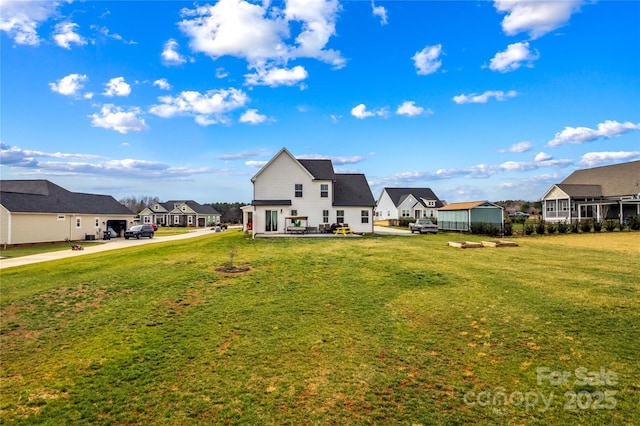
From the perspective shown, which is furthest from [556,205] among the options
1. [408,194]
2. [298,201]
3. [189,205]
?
[189,205]

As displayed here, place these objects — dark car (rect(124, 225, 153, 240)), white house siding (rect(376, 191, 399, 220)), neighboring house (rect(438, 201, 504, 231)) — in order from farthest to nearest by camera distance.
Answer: white house siding (rect(376, 191, 399, 220)) < dark car (rect(124, 225, 153, 240)) < neighboring house (rect(438, 201, 504, 231))

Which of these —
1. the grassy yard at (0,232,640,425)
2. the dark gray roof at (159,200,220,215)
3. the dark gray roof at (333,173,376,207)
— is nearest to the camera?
the grassy yard at (0,232,640,425)

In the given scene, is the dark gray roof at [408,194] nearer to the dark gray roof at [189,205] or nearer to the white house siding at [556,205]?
the white house siding at [556,205]

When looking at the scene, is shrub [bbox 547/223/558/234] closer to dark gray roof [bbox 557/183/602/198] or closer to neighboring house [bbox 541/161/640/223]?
neighboring house [bbox 541/161/640/223]

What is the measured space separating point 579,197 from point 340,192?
31.7m

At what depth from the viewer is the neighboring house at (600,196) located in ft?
143

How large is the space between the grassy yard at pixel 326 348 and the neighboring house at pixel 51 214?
25.7 m

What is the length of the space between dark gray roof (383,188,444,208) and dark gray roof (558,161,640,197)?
27448 mm

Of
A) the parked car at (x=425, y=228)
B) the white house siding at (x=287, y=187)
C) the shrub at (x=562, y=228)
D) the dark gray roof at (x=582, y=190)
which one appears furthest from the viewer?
the dark gray roof at (x=582, y=190)

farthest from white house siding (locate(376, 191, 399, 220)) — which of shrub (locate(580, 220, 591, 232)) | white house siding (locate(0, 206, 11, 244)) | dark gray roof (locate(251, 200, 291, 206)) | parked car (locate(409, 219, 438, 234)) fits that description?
white house siding (locate(0, 206, 11, 244))

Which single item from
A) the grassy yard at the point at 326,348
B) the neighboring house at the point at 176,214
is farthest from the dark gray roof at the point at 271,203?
the neighboring house at the point at 176,214

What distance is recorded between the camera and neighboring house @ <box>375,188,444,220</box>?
73.2 m

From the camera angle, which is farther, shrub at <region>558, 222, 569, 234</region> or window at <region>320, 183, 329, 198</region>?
window at <region>320, 183, 329, 198</region>

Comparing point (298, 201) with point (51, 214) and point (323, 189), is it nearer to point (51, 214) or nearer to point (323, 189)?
point (323, 189)
